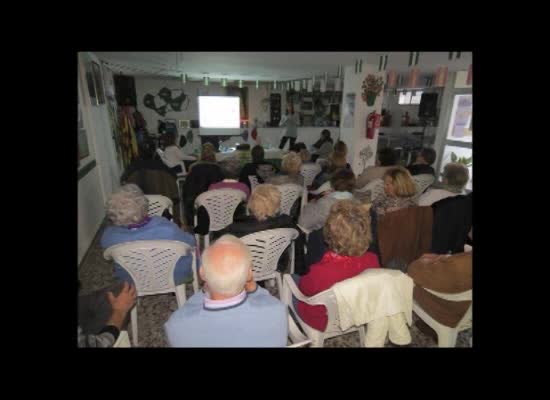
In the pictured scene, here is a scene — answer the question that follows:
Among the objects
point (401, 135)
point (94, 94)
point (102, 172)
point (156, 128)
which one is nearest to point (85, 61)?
point (94, 94)

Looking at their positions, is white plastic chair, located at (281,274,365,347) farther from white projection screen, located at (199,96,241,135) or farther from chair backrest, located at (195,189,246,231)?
white projection screen, located at (199,96,241,135)

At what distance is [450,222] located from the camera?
2094mm

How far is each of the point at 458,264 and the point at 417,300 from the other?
0.42 meters

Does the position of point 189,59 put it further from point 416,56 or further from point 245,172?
point 416,56

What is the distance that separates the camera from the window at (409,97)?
9.01m

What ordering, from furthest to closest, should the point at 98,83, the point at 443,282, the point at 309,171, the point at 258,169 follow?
the point at 98,83 < the point at 309,171 < the point at 258,169 < the point at 443,282

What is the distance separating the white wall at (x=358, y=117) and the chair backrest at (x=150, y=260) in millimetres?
4211

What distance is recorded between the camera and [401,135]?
945 centimetres

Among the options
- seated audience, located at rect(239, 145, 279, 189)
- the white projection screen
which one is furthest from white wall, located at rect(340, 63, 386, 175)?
the white projection screen

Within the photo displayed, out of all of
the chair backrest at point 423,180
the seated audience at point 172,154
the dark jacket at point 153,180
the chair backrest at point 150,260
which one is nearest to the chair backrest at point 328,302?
the chair backrest at point 150,260

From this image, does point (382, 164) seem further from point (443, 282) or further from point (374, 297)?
point (374, 297)

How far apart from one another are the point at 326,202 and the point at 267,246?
71cm

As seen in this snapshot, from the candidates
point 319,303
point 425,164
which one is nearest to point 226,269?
point 319,303

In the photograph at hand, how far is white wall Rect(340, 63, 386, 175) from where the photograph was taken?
5.09 meters
